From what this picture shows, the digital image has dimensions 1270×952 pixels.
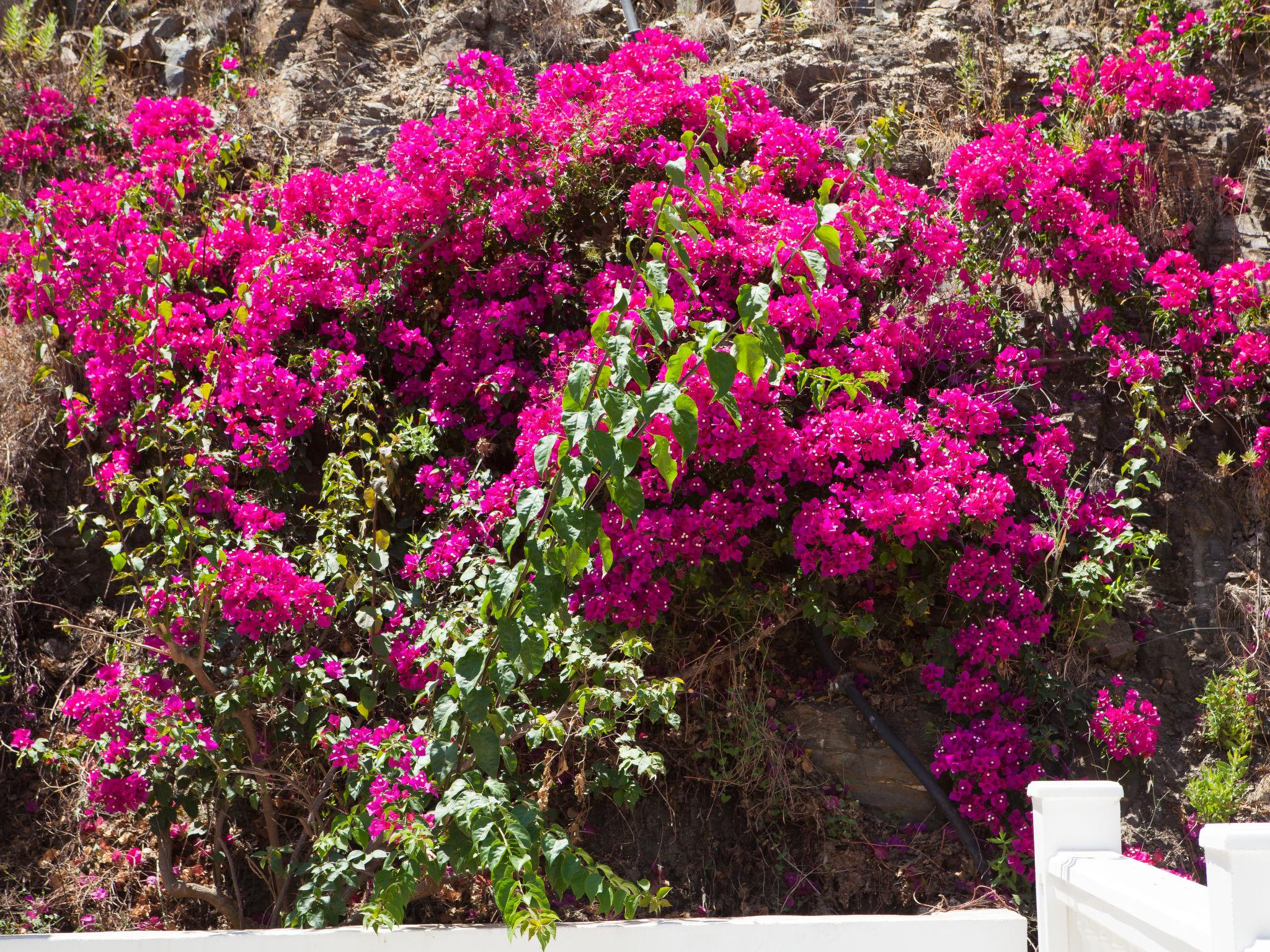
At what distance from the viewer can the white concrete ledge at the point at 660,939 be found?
251cm

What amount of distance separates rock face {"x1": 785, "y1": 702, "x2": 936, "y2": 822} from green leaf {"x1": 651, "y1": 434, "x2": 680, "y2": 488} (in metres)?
1.95

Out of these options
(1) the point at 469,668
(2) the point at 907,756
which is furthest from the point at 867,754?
(1) the point at 469,668

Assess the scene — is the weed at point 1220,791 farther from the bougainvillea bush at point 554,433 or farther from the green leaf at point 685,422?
the green leaf at point 685,422

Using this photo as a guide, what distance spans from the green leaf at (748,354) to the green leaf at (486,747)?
1.06 meters

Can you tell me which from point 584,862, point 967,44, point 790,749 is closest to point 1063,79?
point 967,44

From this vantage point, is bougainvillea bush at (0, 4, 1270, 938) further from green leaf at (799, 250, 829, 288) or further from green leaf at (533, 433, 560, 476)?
green leaf at (799, 250, 829, 288)

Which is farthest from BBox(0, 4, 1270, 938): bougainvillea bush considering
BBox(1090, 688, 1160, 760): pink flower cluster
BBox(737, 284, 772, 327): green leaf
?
BBox(737, 284, 772, 327): green leaf

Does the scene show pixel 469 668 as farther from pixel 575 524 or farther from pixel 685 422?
pixel 685 422

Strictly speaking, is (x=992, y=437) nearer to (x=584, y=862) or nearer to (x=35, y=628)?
(x=584, y=862)

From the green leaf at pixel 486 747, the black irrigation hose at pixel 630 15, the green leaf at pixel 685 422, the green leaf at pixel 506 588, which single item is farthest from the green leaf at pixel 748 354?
the black irrigation hose at pixel 630 15

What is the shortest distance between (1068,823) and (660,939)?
3.38ft

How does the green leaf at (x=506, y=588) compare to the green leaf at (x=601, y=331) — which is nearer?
the green leaf at (x=601, y=331)

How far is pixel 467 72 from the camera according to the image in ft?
14.3

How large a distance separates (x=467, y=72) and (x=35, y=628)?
3.09 m
